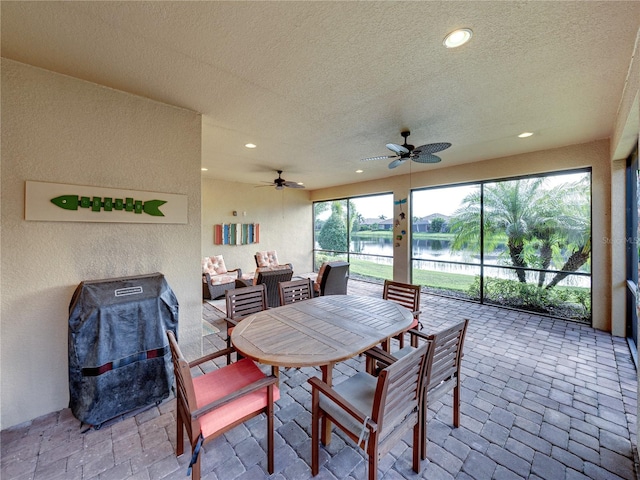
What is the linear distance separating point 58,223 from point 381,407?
2.89 m

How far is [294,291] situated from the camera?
326 cm

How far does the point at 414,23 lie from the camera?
64.5 inches

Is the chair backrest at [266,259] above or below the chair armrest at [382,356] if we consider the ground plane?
above

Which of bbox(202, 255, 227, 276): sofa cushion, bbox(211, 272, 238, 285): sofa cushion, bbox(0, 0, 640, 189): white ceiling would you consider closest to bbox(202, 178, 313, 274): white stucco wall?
bbox(202, 255, 227, 276): sofa cushion

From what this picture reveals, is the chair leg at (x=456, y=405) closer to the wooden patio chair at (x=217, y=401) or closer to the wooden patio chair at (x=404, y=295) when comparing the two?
the wooden patio chair at (x=404, y=295)

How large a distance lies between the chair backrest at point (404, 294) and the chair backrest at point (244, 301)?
4.96ft

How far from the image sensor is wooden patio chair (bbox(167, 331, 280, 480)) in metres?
1.35

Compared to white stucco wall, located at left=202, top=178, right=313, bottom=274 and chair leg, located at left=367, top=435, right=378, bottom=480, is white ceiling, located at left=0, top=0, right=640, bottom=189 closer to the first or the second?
chair leg, located at left=367, top=435, right=378, bottom=480

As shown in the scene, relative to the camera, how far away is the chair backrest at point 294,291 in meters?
3.11

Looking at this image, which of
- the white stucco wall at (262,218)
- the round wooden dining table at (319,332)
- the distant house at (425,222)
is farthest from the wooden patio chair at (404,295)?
the white stucco wall at (262,218)

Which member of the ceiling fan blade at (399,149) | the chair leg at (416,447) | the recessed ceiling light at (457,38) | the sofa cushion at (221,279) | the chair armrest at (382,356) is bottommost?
the chair leg at (416,447)

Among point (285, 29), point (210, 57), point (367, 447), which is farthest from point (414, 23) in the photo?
point (367, 447)

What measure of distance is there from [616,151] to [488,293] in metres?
3.02

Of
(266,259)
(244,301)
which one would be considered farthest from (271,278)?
(266,259)
